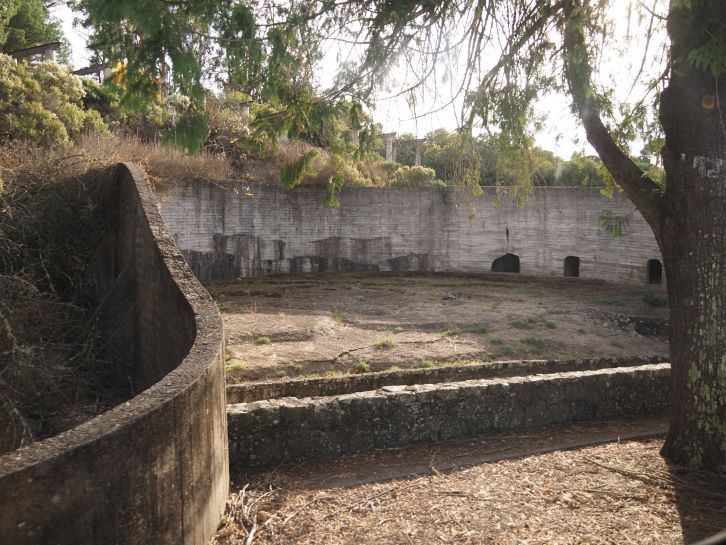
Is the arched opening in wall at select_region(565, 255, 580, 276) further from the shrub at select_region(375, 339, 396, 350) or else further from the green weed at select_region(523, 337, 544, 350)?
the shrub at select_region(375, 339, 396, 350)

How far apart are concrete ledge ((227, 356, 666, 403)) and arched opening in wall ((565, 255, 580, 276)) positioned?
901 centimetres

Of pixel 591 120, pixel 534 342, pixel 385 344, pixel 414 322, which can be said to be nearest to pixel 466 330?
pixel 414 322

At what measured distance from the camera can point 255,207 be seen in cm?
1716

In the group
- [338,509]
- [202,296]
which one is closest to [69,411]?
[202,296]

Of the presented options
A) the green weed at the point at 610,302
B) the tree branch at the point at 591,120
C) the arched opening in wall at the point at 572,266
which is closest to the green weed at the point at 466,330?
the green weed at the point at 610,302

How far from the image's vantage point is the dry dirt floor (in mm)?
3715

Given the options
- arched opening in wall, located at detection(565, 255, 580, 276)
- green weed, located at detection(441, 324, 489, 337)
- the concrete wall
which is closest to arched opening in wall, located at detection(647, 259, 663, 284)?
the concrete wall

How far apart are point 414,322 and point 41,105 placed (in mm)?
9554

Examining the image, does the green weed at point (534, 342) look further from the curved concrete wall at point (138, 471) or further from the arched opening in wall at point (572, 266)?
the arched opening in wall at point (572, 266)

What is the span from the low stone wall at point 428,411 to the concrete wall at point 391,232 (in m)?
10.7

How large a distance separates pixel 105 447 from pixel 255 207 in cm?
1475

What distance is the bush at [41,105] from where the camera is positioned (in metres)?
13.0

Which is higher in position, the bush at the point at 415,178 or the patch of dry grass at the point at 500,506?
the bush at the point at 415,178

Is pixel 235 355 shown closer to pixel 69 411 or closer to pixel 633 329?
pixel 69 411
